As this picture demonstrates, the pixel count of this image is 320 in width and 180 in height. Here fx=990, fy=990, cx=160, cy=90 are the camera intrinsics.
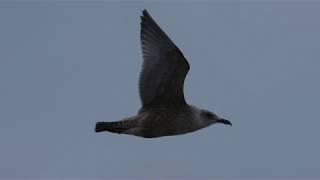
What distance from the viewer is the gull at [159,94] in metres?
16.6

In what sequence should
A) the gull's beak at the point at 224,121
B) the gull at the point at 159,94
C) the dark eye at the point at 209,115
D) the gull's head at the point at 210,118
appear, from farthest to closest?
1. the gull's beak at the point at 224,121
2. the dark eye at the point at 209,115
3. the gull's head at the point at 210,118
4. the gull at the point at 159,94

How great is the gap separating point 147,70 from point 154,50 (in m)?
0.36

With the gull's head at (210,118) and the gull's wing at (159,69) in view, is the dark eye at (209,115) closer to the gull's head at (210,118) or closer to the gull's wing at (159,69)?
the gull's head at (210,118)

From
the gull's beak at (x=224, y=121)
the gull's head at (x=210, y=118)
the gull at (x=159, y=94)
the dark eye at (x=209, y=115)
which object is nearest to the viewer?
the gull at (x=159, y=94)

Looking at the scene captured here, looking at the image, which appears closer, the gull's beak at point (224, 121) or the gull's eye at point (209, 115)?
the gull's eye at point (209, 115)

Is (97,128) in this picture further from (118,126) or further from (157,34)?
(157,34)

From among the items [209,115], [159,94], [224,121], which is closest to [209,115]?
[209,115]

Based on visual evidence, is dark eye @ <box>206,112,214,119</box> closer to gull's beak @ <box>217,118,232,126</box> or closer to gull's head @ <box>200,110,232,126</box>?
gull's head @ <box>200,110,232,126</box>

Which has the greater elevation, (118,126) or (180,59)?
(180,59)

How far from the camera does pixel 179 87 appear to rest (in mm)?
16656

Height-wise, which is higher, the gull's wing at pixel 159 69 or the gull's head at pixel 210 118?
the gull's wing at pixel 159 69

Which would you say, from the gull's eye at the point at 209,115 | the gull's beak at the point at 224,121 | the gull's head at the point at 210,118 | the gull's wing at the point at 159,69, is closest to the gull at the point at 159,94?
the gull's wing at the point at 159,69

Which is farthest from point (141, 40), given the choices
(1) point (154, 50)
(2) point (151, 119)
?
(2) point (151, 119)

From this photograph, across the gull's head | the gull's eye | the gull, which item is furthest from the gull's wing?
the gull's eye
